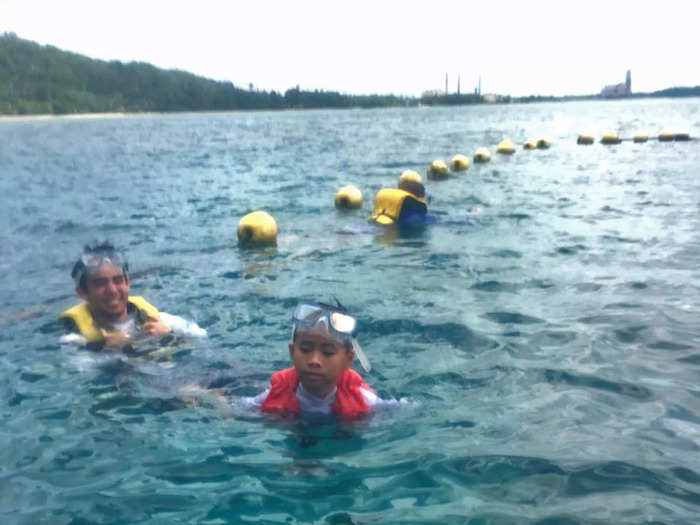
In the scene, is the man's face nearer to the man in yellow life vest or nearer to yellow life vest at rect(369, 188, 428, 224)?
the man in yellow life vest


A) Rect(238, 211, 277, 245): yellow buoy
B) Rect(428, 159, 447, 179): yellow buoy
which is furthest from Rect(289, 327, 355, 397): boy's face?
Rect(428, 159, 447, 179): yellow buoy

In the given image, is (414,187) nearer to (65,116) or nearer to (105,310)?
(105,310)

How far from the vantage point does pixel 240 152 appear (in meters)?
43.6

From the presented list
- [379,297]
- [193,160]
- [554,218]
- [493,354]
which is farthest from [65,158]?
[493,354]

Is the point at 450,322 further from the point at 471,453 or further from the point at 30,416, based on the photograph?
the point at 30,416

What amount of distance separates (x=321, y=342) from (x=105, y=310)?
2.90 meters

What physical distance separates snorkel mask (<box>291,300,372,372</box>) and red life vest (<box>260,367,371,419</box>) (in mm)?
353

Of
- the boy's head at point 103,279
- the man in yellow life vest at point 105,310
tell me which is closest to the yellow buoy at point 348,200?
the man in yellow life vest at point 105,310

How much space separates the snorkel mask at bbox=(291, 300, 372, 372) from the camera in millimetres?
5172

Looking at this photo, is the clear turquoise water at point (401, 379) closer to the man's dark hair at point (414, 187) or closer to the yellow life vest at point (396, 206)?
the yellow life vest at point (396, 206)

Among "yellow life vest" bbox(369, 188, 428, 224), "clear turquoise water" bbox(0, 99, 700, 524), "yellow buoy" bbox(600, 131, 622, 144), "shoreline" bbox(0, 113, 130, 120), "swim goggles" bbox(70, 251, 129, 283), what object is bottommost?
"clear turquoise water" bbox(0, 99, 700, 524)

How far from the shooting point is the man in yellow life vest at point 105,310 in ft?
22.4

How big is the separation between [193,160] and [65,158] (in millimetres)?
8019

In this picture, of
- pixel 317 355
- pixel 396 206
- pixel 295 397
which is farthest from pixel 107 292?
pixel 396 206
